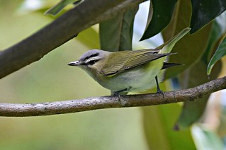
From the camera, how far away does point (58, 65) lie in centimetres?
289

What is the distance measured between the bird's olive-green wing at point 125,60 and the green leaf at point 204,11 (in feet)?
0.60

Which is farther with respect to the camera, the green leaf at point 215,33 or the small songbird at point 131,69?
the green leaf at point 215,33

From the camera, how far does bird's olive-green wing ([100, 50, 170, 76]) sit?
43.6 inches

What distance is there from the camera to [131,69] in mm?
1148

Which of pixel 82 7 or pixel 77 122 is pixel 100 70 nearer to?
pixel 82 7

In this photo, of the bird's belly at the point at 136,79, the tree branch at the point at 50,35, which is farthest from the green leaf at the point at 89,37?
the tree branch at the point at 50,35

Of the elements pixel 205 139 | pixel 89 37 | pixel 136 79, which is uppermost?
pixel 89 37

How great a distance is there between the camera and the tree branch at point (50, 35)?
403mm

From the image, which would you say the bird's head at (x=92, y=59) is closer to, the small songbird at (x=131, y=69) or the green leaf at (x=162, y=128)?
the small songbird at (x=131, y=69)

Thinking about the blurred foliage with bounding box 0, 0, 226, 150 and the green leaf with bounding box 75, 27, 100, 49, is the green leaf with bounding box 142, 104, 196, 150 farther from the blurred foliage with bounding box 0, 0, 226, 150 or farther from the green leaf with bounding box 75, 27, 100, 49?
the green leaf with bounding box 75, 27, 100, 49

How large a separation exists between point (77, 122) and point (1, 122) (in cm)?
59

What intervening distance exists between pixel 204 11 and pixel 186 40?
232mm

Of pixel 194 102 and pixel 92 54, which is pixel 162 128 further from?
pixel 92 54

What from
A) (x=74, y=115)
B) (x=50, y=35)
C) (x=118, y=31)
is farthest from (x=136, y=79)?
(x=74, y=115)
